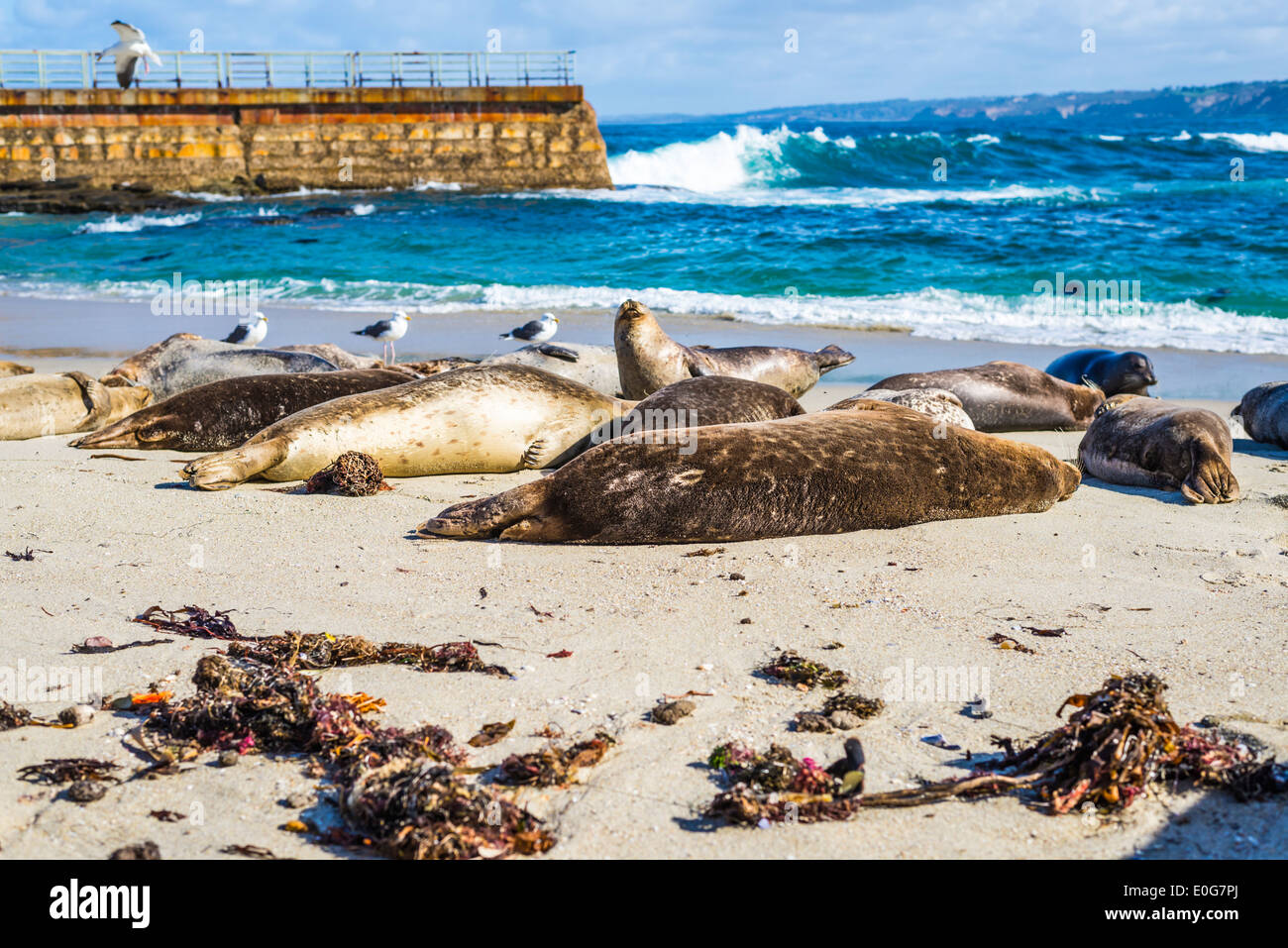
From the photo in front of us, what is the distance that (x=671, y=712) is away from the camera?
2932 millimetres

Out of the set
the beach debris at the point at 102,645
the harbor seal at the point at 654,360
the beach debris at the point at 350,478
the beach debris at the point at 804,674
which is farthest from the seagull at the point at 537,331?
the beach debris at the point at 804,674

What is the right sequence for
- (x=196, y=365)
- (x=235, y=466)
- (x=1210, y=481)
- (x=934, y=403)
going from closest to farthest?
(x=235, y=466)
(x=1210, y=481)
(x=934, y=403)
(x=196, y=365)

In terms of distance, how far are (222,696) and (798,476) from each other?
2646mm

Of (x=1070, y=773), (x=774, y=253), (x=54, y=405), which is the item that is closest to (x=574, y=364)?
(x=54, y=405)

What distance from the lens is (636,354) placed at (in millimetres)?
7656

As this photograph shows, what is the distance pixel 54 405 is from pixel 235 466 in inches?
93.5

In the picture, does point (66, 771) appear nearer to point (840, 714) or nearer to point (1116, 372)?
point (840, 714)

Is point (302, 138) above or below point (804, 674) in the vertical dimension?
above

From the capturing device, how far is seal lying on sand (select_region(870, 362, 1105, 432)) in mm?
8023

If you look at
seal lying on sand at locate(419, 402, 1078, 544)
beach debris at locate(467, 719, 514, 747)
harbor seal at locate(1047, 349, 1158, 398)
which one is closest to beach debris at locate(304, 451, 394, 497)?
seal lying on sand at locate(419, 402, 1078, 544)

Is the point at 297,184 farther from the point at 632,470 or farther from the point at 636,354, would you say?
the point at 632,470

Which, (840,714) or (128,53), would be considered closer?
(840,714)

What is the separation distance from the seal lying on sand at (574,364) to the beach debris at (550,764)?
529 centimetres

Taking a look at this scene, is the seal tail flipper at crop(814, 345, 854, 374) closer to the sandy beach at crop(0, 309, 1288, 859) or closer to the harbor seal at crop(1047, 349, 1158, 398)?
the harbor seal at crop(1047, 349, 1158, 398)
